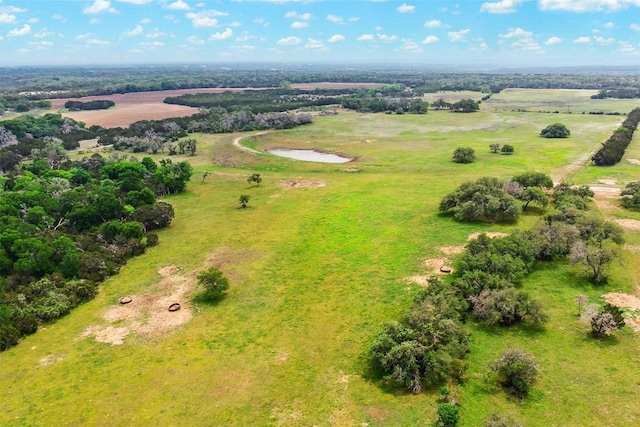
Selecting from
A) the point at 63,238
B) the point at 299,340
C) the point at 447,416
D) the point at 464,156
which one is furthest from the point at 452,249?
the point at 464,156

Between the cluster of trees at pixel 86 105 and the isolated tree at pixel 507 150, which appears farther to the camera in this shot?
the cluster of trees at pixel 86 105

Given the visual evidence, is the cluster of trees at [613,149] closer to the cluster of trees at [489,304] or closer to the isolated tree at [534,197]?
the isolated tree at [534,197]

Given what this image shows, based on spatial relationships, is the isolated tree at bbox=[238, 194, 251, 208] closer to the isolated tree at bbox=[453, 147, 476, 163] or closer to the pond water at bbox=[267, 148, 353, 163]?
the pond water at bbox=[267, 148, 353, 163]

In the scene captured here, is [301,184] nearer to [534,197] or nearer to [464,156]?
[464,156]

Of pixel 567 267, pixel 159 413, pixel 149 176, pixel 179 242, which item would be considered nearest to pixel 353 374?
pixel 159 413

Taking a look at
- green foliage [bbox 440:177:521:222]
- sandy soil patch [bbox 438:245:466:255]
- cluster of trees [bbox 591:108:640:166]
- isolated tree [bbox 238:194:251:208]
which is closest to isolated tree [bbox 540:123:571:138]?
cluster of trees [bbox 591:108:640:166]

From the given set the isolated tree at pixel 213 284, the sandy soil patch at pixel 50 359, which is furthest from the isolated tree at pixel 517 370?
the sandy soil patch at pixel 50 359
